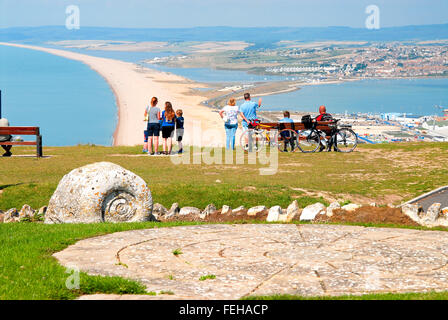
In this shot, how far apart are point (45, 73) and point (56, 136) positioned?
117699 mm

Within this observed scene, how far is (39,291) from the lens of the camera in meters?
7.35

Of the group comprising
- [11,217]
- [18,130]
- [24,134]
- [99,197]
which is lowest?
[11,217]

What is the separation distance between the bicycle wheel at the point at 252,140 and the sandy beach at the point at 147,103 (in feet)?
40.4

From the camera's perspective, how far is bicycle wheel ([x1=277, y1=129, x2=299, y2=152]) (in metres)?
24.8

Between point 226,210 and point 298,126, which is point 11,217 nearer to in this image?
point 226,210

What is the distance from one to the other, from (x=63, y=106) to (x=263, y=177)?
107 meters

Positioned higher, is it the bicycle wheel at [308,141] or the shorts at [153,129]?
the shorts at [153,129]

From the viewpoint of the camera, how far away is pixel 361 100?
6245 inches

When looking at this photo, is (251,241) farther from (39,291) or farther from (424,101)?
(424,101)

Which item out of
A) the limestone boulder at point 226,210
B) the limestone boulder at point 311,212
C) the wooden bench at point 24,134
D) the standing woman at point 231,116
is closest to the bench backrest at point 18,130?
the wooden bench at point 24,134

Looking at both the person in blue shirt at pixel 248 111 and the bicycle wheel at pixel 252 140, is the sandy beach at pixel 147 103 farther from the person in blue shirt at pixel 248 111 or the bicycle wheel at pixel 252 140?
the bicycle wheel at pixel 252 140

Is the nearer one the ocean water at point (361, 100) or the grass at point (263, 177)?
the grass at point (263, 177)

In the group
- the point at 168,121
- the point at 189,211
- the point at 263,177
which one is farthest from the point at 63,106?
the point at 189,211

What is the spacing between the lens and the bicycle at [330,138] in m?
24.5
